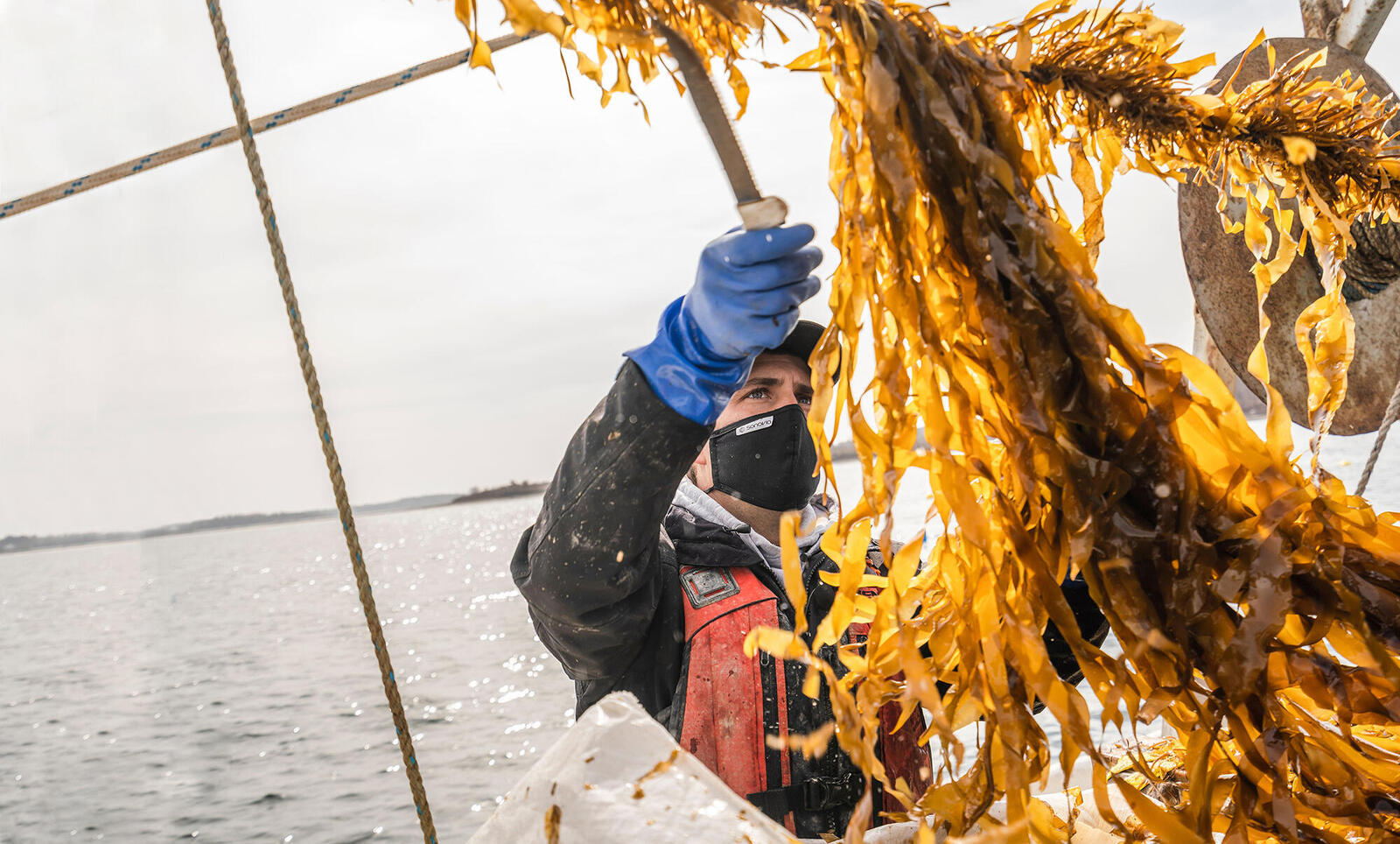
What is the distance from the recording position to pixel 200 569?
236ft

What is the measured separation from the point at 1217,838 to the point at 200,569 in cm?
8614

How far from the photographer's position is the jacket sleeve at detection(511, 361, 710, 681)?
5.92 feet

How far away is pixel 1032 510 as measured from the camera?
40.1 inches

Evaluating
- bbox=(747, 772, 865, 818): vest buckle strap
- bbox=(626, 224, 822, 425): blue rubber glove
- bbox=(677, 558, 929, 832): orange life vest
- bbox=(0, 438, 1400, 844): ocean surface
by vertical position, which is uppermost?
bbox=(626, 224, 822, 425): blue rubber glove

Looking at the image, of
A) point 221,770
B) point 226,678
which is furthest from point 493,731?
point 226,678

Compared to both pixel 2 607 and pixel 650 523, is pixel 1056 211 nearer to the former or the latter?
pixel 650 523

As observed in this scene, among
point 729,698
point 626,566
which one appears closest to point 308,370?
point 626,566

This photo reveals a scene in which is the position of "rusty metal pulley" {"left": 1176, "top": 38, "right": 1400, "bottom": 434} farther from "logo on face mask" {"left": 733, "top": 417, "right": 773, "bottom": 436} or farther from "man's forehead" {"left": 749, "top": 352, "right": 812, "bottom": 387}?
"logo on face mask" {"left": 733, "top": 417, "right": 773, "bottom": 436}

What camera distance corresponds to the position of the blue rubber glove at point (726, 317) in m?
1.54

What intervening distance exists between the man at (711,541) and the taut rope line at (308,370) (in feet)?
2.30

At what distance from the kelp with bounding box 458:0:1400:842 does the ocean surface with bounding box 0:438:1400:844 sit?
1.67 m

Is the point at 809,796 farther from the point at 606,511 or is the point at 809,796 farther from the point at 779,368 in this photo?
Answer: the point at 779,368

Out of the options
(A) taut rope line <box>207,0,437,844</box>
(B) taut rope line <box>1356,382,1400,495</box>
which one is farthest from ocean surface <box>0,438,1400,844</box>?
(A) taut rope line <box>207,0,437,844</box>

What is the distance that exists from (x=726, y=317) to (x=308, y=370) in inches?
31.9
